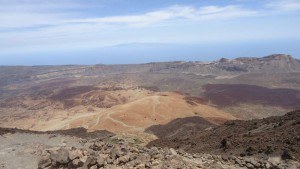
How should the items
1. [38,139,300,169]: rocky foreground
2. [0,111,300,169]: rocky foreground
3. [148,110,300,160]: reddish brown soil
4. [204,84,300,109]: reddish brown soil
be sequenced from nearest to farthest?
[38,139,300,169]: rocky foreground
[0,111,300,169]: rocky foreground
[148,110,300,160]: reddish brown soil
[204,84,300,109]: reddish brown soil

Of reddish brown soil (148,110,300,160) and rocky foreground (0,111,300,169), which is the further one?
reddish brown soil (148,110,300,160)

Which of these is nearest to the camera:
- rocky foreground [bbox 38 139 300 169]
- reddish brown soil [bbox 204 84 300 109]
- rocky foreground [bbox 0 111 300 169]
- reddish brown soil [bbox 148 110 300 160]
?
rocky foreground [bbox 38 139 300 169]

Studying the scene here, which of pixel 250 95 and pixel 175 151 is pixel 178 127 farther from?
pixel 250 95

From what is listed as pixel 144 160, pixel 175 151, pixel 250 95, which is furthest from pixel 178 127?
pixel 250 95

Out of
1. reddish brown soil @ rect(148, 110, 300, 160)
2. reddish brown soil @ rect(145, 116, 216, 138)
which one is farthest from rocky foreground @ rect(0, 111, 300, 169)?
reddish brown soil @ rect(145, 116, 216, 138)

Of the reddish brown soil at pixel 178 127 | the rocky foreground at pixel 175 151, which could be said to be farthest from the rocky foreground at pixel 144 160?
the reddish brown soil at pixel 178 127

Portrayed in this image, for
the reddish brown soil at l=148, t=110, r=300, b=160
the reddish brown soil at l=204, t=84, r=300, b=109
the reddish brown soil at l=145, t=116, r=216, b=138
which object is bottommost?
the reddish brown soil at l=204, t=84, r=300, b=109

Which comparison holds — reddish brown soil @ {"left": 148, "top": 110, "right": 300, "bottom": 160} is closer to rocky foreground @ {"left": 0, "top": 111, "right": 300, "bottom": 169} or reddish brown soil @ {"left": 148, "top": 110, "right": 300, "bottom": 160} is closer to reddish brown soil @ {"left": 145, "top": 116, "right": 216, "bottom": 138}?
rocky foreground @ {"left": 0, "top": 111, "right": 300, "bottom": 169}

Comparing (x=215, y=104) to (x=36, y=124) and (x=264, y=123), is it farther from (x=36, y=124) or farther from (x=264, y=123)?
(x=264, y=123)
